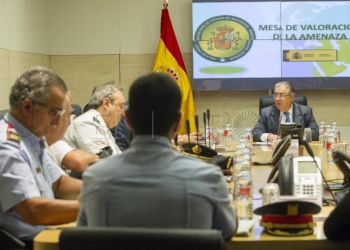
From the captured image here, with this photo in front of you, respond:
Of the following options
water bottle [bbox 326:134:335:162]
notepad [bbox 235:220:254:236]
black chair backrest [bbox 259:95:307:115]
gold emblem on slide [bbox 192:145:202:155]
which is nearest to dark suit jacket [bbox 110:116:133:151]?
gold emblem on slide [bbox 192:145:202:155]

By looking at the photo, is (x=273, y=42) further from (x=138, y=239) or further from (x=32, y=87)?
(x=138, y=239)

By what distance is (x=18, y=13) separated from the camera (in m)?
5.98

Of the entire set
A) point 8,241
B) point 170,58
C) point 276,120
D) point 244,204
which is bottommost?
point 8,241

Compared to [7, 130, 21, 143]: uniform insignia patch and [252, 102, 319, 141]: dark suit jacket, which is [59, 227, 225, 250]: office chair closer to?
[7, 130, 21, 143]: uniform insignia patch

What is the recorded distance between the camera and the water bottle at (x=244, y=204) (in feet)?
6.99

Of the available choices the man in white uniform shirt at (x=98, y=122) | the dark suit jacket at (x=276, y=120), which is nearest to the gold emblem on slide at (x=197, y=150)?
the man in white uniform shirt at (x=98, y=122)

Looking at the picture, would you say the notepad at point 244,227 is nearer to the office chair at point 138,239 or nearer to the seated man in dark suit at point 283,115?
the office chair at point 138,239

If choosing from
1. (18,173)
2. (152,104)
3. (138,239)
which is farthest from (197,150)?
(138,239)

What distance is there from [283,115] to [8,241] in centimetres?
403

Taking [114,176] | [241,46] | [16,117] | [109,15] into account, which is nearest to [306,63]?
[241,46]

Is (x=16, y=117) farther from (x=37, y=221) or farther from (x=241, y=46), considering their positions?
(x=241, y=46)

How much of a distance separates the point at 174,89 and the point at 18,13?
4.82 meters

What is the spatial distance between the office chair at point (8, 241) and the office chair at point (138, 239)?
2.51 feet

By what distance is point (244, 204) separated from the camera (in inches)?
85.4
